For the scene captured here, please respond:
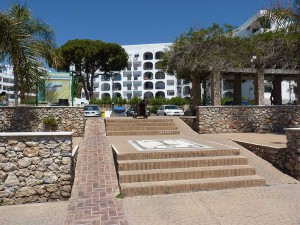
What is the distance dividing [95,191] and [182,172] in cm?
207

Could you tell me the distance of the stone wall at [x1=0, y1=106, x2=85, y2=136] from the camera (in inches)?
493

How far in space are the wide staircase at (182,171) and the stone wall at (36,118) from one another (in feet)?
21.5

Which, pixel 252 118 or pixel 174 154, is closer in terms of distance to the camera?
pixel 174 154

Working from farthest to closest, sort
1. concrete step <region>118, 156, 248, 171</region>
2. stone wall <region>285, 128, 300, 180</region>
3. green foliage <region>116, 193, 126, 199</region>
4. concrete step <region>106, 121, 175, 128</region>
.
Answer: concrete step <region>106, 121, 175, 128</region> < stone wall <region>285, 128, 300, 180</region> < concrete step <region>118, 156, 248, 171</region> < green foliage <region>116, 193, 126, 199</region>

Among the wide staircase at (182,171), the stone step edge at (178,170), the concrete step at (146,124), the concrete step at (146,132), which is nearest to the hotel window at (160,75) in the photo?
the concrete step at (146,124)

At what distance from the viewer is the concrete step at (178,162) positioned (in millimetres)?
6617

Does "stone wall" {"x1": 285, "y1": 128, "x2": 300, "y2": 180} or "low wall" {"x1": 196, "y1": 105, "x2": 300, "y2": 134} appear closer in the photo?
"stone wall" {"x1": 285, "y1": 128, "x2": 300, "y2": 180}

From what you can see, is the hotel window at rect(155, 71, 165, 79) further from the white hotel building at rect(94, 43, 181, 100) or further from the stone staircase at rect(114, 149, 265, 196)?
the stone staircase at rect(114, 149, 265, 196)

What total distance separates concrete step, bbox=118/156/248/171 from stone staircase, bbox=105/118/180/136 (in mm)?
5332

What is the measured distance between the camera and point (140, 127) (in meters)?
12.9

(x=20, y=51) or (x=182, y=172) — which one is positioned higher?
(x=20, y=51)

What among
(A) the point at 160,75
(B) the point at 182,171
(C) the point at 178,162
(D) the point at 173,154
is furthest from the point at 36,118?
(A) the point at 160,75

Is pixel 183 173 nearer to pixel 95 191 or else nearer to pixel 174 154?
pixel 174 154

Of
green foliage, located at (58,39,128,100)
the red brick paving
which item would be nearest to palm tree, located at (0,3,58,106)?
the red brick paving
